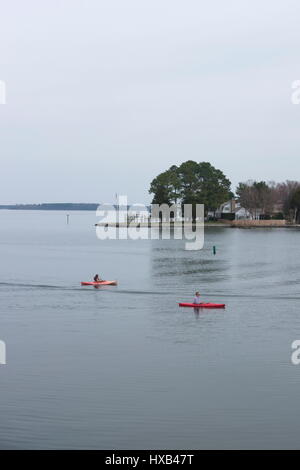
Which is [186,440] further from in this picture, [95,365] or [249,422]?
[95,365]

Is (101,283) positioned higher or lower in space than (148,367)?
higher

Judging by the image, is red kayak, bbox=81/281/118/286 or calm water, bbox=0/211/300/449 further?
red kayak, bbox=81/281/118/286

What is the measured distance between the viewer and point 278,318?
5075 centimetres

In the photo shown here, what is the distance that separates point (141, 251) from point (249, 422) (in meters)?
102

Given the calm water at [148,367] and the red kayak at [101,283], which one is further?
the red kayak at [101,283]

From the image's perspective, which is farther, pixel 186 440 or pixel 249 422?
pixel 249 422

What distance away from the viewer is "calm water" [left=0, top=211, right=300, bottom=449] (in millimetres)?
26328

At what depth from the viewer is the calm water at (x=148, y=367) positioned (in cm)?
2633

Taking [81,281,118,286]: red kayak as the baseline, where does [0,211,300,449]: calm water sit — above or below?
below

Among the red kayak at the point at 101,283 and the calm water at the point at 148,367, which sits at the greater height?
the red kayak at the point at 101,283

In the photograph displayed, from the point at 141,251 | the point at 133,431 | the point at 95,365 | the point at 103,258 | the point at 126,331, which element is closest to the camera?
the point at 133,431

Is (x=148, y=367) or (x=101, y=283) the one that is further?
(x=101, y=283)

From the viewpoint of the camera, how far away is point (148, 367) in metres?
35.6
